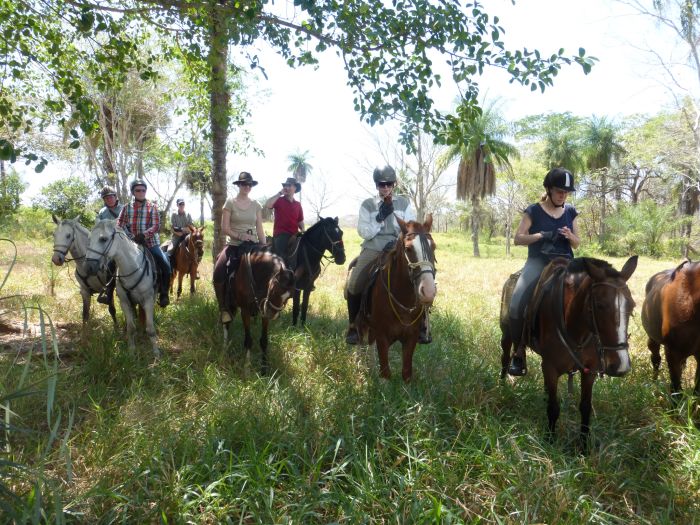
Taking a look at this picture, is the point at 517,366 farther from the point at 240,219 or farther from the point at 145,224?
the point at 145,224

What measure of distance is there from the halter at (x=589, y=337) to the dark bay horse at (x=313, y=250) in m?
4.57

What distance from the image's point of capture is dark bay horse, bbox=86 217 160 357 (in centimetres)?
566

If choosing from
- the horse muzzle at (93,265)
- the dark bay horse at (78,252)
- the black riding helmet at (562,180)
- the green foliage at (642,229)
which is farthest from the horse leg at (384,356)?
the green foliage at (642,229)

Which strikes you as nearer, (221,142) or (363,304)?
A: (363,304)

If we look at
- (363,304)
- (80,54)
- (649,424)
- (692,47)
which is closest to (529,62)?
(363,304)

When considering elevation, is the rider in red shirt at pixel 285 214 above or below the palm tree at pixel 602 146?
below

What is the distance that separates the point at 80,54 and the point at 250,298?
15.4 ft

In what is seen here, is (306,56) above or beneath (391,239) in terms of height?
above

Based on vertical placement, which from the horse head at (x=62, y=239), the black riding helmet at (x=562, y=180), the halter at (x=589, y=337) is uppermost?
the black riding helmet at (x=562, y=180)

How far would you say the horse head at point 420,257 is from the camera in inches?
149

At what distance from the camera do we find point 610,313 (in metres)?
3.13

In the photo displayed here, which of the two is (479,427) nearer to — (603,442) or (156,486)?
(603,442)

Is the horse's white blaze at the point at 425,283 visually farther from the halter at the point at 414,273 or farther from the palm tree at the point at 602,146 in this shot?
the palm tree at the point at 602,146

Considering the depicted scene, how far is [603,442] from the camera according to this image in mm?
3680
